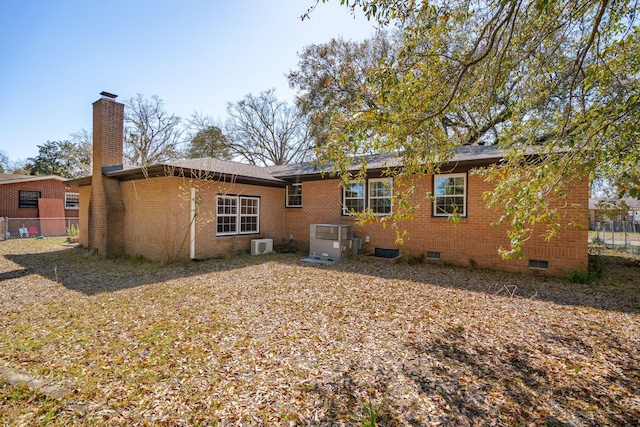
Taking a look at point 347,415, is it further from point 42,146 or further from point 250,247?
point 42,146

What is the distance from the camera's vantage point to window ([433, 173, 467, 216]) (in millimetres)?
9298

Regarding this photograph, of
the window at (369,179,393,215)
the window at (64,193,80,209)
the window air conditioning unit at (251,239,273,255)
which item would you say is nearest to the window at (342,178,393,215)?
the window at (369,179,393,215)

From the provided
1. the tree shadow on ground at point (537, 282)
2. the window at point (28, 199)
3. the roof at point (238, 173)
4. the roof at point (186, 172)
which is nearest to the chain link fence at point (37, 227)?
the window at point (28, 199)

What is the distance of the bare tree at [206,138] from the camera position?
26.0 m

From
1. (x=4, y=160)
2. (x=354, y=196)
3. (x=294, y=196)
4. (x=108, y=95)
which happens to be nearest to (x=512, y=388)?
(x=354, y=196)

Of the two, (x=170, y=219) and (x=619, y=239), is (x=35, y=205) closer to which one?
(x=170, y=219)

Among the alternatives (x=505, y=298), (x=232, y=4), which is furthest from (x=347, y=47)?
(x=505, y=298)

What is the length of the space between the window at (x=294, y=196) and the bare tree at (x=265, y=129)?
563 inches

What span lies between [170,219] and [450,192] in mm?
8802

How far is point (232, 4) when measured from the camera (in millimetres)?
6797

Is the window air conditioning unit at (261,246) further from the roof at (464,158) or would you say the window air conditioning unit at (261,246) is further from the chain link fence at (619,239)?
the chain link fence at (619,239)

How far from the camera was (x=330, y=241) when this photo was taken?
34.5ft

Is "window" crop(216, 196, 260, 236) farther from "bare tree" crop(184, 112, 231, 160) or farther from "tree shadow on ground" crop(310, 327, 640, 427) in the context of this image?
"bare tree" crop(184, 112, 231, 160)

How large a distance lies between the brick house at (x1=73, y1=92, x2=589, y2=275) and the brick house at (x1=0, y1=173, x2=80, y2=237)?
9.05 metres
